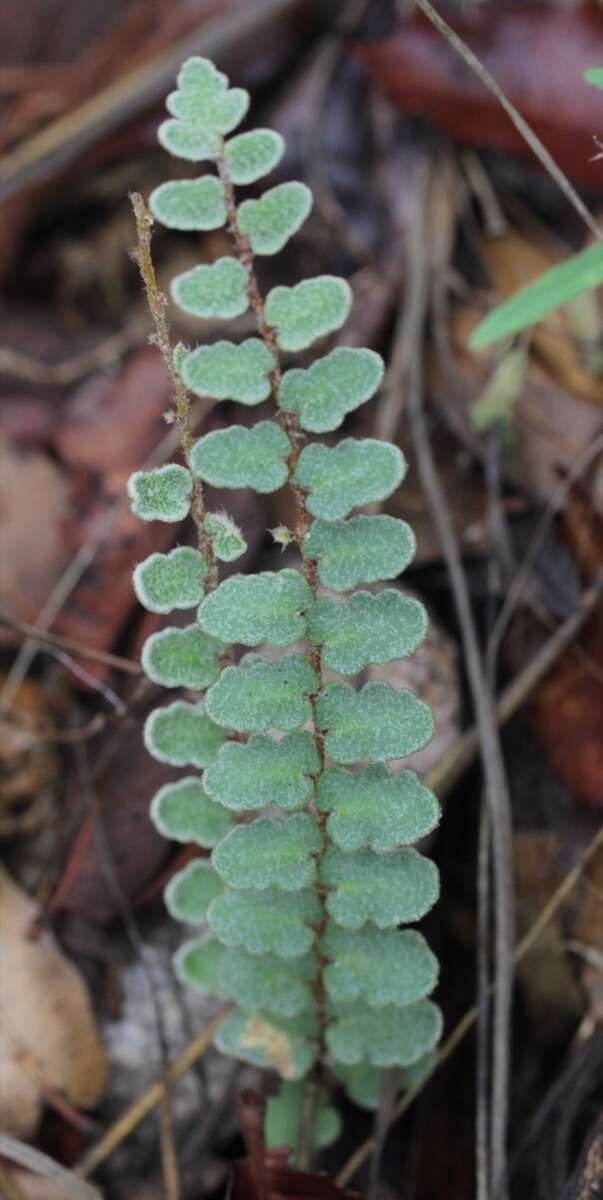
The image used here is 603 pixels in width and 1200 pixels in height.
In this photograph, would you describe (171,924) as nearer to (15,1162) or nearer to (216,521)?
(15,1162)

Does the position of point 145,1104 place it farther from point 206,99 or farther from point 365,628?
point 206,99

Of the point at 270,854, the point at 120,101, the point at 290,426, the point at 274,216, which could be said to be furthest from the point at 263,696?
the point at 120,101

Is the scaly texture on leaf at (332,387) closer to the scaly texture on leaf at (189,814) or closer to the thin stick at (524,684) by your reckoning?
the scaly texture on leaf at (189,814)

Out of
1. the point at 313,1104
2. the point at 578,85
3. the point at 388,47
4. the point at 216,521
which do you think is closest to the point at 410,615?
the point at 216,521

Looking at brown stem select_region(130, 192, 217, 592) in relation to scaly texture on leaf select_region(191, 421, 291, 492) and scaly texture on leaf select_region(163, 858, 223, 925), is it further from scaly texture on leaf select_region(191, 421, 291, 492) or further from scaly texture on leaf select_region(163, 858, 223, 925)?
scaly texture on leaf select_region(163, 858, 223, 925)

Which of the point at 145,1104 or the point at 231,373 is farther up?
the point at 231,373

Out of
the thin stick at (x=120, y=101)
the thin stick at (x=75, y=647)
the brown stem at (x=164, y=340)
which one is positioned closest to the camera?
the brown stem at (x=164, y=340)

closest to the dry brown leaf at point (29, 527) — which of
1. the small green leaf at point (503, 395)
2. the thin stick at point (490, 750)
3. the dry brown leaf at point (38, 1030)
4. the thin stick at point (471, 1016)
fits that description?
the dry brown leaf at point (38, 1030)
